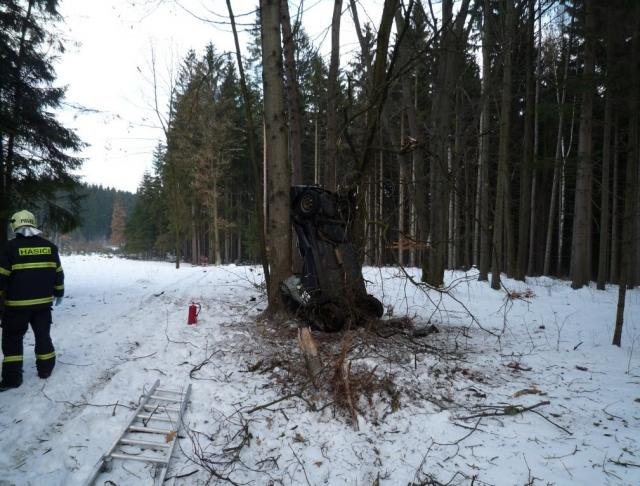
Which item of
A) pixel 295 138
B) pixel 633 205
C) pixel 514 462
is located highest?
pixel 295 138

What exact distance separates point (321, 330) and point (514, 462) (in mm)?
3247

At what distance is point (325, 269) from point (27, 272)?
389 centimetres

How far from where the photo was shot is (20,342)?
3871 mm

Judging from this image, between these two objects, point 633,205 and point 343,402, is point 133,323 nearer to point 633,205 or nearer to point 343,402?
point 343,402

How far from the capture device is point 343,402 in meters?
3.47

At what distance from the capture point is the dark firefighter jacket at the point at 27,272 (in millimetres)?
3984

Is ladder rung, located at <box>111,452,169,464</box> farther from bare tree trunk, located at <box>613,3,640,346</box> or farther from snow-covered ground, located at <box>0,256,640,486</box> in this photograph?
bare tree trunk, located at <box>613,3,640,346</box>

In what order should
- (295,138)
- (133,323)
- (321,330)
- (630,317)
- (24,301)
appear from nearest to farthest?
(24,301) → (321,330) → (133,323) → (630,317) → (295,138)

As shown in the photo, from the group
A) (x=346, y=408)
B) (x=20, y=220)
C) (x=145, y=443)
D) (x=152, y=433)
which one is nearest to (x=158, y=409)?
(x=152, y=433)

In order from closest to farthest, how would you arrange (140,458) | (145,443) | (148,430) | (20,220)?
(140,458) < (145,443) < (148,430) < (20,220)

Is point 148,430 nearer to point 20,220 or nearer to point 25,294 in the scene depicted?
point 25,294

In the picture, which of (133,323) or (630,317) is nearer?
(133,323)

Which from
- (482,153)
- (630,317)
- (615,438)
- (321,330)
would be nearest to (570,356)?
(615,438)

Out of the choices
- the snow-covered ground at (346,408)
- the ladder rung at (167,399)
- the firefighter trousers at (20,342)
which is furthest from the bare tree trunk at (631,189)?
the firefighter trousers at (20,342)
